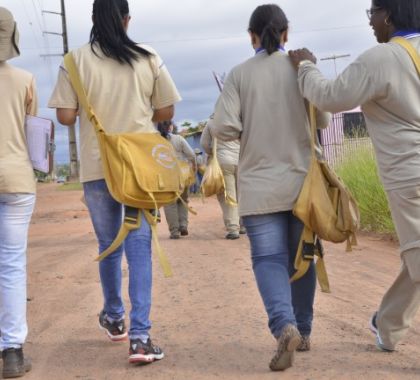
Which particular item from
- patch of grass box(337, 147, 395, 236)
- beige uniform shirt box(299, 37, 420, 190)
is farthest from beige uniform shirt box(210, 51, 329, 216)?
patch of grass box(337, 147, 395, 236)

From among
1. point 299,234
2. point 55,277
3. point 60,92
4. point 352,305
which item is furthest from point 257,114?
point 55,277

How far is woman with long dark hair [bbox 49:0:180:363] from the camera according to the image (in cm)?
514

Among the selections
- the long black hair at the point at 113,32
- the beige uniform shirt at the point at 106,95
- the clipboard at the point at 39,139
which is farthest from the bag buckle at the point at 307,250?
the clipboard at the point at 39,139

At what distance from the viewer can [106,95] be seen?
5.15 meters

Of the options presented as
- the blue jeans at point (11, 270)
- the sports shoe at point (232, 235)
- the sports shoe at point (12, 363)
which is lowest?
the sports shoe at point (232, 235)

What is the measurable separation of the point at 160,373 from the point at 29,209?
4.17 feet

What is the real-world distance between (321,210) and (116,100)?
143cm

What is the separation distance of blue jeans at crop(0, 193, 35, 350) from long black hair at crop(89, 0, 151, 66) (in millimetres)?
1022

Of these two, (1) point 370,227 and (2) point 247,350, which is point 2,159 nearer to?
(2) point 247,350

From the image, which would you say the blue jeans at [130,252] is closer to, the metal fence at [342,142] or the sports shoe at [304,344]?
the sports shoe at [304,344]

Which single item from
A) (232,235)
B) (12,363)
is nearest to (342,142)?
(232,235)

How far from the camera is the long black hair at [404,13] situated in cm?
447

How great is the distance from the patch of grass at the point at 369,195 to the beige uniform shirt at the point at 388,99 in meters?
6.72

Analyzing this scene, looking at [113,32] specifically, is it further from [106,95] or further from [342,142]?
[342,142]
